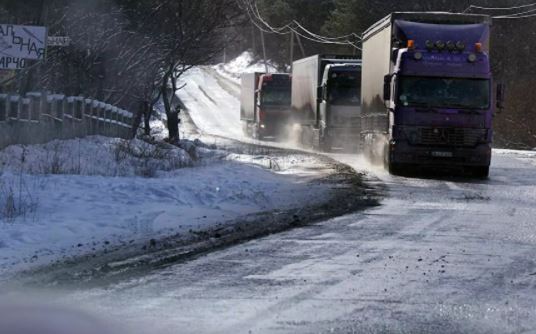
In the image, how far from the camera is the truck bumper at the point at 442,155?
22266mm

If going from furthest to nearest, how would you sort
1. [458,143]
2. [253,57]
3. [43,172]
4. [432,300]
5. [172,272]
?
1. [253,57]
2. [458,143]
3. [43,172]
4. [172,272]
5. [432,300]

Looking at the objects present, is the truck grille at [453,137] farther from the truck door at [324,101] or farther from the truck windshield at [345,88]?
the truck door at [324,101]

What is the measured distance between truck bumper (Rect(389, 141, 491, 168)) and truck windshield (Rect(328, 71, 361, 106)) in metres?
11.7

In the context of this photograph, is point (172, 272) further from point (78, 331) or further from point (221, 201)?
point (221, 201)

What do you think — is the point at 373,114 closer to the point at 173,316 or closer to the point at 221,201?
the point at 221,201

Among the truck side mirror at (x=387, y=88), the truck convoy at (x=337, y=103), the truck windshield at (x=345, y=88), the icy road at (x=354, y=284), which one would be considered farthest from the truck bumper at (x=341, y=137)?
the icy road at (x=354, y=284)

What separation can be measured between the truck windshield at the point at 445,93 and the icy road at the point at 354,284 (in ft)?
27.7

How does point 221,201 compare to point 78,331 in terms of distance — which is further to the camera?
point 221,201

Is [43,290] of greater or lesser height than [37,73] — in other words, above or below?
below

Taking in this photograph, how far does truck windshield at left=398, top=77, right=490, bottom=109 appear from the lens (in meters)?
22.2

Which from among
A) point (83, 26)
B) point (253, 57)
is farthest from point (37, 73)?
point (253, 57)

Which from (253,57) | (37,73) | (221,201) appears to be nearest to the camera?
(221,201)

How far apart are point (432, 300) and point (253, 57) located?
110 metres

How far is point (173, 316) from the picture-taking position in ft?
23.3
